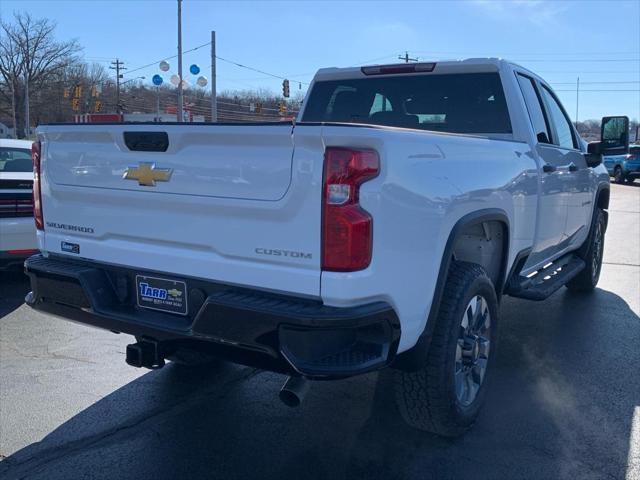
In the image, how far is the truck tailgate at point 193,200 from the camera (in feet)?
8.46

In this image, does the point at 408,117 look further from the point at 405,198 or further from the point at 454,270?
the point at 405,198

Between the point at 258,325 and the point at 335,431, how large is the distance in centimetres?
126

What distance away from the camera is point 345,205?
8.19ft

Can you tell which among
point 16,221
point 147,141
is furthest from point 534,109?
point 16,221

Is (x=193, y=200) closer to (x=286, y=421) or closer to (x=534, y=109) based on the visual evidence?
(x=286, y=421)

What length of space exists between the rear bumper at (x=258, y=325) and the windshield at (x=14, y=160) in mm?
4453

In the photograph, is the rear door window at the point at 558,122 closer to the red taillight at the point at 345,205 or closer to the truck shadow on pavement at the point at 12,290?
the red taillight at the point at 345,205

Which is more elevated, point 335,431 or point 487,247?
point 487,247

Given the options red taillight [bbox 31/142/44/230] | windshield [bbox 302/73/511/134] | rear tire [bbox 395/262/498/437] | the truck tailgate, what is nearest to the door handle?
windshield [bbox 302/73/511/134]

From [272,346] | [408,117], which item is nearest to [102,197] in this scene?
[272,346]

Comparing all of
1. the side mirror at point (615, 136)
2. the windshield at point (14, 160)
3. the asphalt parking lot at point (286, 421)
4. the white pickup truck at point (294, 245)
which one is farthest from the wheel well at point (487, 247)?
the windshield at point (14, 160)

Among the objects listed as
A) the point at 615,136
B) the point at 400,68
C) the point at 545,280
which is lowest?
the point at 545,280

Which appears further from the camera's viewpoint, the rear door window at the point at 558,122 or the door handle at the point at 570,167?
the rear door window at the point at 558,122

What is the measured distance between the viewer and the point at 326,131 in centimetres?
250
